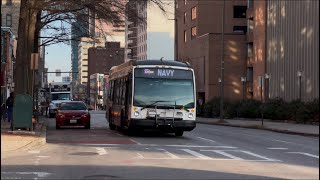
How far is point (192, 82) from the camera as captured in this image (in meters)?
22.5

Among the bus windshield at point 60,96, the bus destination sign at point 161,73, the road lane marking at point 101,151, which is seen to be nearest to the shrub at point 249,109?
the bus windshield at point 60,96

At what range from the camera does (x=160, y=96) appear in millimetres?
21969

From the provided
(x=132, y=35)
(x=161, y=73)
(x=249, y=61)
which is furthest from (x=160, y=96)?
(x=132, y=35)

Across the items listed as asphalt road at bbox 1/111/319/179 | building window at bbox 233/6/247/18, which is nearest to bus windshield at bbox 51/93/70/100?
building window at bbox 233/6/247/18

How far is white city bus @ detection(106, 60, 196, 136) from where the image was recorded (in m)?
21.7

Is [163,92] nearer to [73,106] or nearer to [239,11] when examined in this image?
[73,106]

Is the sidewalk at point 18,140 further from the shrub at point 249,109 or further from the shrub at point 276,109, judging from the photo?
the shrub at point 249,109

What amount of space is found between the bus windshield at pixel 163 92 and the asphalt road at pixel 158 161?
2260mm

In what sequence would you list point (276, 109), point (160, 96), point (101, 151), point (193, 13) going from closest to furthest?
point (101, 151)
point (160, 96)
point (276, 109)
point (193, 13)

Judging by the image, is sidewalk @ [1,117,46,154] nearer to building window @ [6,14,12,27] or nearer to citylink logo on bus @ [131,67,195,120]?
citylink logo on bus @ [131,67,195,120]

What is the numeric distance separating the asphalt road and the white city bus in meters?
1.77

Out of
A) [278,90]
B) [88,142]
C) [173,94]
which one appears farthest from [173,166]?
[278,90]

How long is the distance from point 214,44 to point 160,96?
46003 millimetres

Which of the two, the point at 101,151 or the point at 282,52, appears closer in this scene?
the point at 101,151
